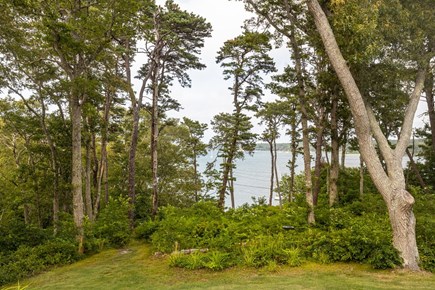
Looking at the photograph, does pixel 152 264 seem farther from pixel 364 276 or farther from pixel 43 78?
pixel 43 78

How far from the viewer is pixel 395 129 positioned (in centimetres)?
1412

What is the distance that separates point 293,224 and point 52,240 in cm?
727

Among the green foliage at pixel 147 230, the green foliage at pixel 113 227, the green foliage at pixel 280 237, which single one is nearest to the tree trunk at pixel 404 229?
the green foliage at pixel 280 237

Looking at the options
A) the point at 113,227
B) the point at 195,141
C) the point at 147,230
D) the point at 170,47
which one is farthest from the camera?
the point at 195,141

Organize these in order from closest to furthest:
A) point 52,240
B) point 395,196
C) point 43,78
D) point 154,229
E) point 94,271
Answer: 1. point 395,196
2. point 94,271
3. point 52,240
4. point 154,229
5. point 43,78

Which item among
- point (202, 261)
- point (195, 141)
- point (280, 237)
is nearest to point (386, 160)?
point (280, 237)

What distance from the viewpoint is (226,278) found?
575 centimetres

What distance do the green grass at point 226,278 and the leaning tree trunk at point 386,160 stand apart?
0.71m

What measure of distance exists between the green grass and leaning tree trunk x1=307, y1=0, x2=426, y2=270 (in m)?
0.71

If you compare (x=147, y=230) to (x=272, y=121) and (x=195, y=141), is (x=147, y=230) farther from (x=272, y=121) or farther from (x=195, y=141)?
(x=272, y=121)

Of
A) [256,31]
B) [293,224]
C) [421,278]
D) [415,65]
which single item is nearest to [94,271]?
[293,224]

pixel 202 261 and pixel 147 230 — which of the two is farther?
pixel 147 230

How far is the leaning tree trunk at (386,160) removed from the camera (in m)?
5.97

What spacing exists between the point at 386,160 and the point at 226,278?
4.48 meters
